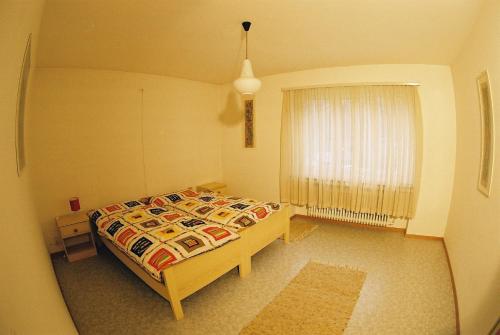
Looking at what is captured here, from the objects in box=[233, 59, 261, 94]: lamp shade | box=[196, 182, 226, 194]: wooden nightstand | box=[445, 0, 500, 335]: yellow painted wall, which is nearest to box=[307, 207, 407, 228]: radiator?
box=[445, 0, 500, 335]: yellow painted wall

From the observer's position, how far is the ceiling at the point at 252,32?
1.85 metres

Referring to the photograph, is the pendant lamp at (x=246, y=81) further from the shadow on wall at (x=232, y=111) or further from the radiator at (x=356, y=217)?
the radiator at (x=356, y=217)

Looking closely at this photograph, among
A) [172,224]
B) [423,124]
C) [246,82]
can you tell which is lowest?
[172,224]

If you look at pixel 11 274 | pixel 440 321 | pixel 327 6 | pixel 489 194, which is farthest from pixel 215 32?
pixel 440 321

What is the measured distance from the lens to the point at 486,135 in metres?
1.82

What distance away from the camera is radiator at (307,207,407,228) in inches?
142

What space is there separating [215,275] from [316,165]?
7.97ft

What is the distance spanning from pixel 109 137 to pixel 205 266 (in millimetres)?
2480

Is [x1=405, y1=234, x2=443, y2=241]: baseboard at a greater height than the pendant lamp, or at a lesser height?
lesser

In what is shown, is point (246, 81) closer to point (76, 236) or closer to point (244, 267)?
point (244, 267)

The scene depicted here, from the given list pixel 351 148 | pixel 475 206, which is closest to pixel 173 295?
pixel 475 206

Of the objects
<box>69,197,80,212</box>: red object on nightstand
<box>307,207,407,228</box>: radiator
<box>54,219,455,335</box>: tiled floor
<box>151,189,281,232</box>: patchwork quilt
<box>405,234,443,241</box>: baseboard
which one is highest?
<box>69,197,80,212</box>: red object on nightstand

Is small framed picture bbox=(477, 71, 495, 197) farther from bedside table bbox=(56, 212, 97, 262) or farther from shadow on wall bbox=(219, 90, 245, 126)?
bedside table bbox=(56, 212, 97, 262)

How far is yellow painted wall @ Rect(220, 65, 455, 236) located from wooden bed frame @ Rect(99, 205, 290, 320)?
5.34ft
